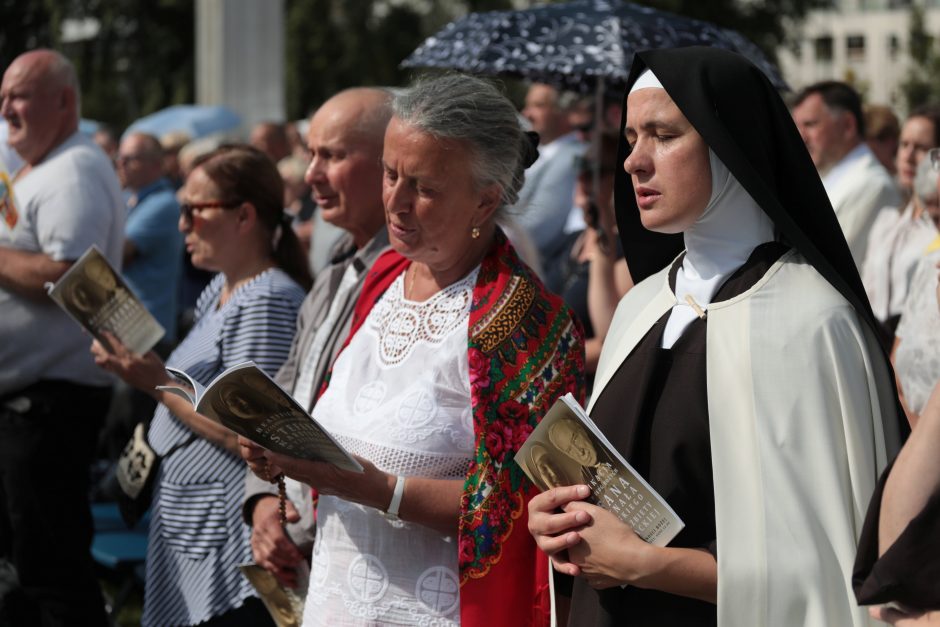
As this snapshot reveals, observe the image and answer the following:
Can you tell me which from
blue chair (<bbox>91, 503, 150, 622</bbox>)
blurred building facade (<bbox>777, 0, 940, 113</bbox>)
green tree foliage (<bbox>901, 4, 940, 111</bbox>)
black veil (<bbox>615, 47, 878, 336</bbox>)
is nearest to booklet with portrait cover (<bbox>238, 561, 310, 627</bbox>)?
black veil (<bbox>615, 47, 878, 336</bbox>)

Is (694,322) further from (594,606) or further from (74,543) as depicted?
(74,543)

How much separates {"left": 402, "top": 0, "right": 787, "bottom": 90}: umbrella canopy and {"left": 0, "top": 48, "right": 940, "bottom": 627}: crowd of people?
4.19ft

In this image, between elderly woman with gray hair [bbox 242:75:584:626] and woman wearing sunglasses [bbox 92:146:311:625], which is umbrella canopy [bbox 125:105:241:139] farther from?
elderly woman with gray hair [bbox 242:75:584:626]

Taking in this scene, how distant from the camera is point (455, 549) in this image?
130 inches

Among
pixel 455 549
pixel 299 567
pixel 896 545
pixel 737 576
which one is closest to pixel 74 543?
pixel 299 567

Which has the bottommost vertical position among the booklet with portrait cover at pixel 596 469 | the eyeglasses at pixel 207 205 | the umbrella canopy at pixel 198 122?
the umbrella canopy at pixel 198 122

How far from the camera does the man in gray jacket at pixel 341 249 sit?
3.83 metres

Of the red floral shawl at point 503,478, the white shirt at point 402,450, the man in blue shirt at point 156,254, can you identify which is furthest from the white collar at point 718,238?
the man in blue shirt at point 156,254

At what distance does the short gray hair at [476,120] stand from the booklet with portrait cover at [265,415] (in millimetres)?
763

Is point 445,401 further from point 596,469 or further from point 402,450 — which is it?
point 596,469

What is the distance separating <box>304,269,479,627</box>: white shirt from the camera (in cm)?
325

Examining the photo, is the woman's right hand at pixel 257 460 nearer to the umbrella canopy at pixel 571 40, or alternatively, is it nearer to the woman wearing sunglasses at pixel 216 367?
the woman wearing sunglasses at pixel 216 367

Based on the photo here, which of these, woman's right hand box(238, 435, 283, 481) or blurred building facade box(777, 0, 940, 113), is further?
blurred building facade box(777, 0, 940, 113)

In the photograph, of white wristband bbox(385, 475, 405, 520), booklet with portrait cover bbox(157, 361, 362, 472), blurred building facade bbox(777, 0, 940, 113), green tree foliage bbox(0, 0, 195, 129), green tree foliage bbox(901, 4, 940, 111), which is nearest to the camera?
booklet with portrait cover bbox(157, 361, 362, 472)
